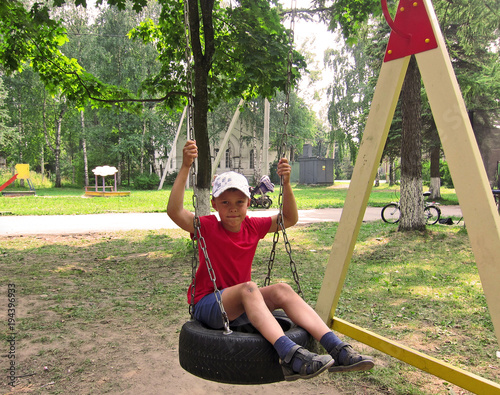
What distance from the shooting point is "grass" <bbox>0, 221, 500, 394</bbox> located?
309 cm

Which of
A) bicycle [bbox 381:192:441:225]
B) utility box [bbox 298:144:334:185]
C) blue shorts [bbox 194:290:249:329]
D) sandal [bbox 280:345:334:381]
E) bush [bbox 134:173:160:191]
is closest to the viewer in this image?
sandal [bbox 280:345:334:381]

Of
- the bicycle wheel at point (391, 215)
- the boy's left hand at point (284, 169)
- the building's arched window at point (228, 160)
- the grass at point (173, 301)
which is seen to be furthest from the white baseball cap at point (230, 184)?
the building's arched window at point (228, 160)

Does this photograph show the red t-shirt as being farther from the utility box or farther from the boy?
the utility box

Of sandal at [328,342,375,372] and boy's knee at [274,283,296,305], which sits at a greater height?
boy's knee at [274,283,296,305]

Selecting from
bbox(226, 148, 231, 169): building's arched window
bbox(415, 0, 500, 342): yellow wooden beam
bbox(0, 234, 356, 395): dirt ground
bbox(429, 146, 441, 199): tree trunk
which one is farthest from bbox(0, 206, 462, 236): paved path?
bbox(226, 148, 231, 169): building's arched window

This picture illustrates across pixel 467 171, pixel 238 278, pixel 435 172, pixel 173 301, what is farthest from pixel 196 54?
pixel 435 172

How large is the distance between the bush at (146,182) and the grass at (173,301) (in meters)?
20.0

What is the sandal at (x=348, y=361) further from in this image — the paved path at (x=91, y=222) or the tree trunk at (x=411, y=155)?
the paved path at (x=91, y=222)

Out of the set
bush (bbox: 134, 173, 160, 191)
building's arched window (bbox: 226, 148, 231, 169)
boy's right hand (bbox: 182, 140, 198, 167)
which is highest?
building's arched window (bbox: 226, 148, 231, 169)

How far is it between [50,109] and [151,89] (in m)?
25.2

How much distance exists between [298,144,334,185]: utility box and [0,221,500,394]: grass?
24.1m

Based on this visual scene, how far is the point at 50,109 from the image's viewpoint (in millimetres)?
29031

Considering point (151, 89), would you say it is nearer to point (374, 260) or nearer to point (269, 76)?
point (269, 76)

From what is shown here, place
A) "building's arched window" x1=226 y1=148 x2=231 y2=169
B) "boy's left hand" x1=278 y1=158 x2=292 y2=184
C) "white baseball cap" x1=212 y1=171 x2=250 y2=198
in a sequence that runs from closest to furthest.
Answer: "white baseball cap" x1=212 y1=171 x2=250 y2=198 < "boy's left hand" x1=278 y1=158 x2=292 y2=184 < "building's arched window" x1=226 y1=148 x2=231 y2=169
